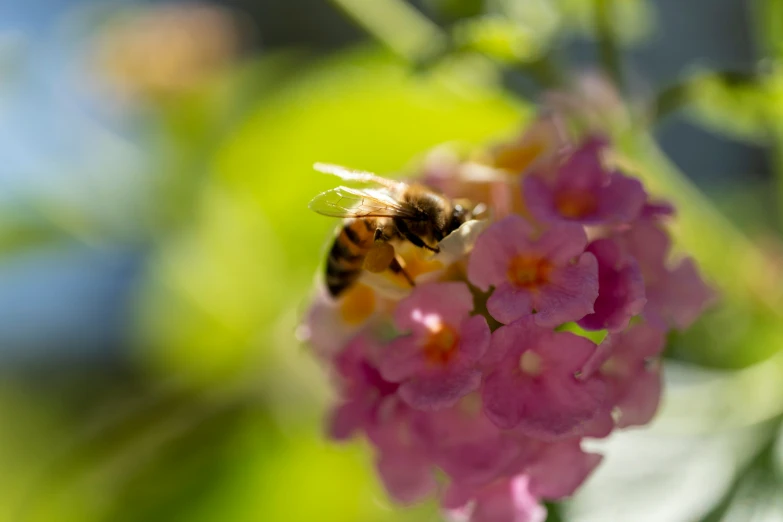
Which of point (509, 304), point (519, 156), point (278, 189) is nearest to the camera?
point (509, 304)

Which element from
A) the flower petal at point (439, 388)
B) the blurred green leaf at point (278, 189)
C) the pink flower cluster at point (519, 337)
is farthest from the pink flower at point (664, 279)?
the blurred green leaf at point (278, 189)

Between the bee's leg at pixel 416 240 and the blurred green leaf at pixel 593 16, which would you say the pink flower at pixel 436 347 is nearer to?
the bee's leg at pixel 416 240

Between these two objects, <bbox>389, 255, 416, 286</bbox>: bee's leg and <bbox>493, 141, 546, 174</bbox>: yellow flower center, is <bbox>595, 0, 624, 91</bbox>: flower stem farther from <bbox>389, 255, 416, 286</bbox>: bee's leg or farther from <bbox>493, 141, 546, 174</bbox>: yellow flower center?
<bbox>389, 255, 416, 286</bbox>: bee's leg

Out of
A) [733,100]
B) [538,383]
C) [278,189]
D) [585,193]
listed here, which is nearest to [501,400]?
[538,383]

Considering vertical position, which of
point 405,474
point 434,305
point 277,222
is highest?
point 434,305

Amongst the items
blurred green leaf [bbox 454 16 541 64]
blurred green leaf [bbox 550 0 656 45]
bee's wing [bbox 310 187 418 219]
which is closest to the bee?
bee's wing [bbox 310 187 418 219]

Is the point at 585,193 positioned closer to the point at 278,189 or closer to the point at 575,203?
the point at 575,203
